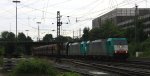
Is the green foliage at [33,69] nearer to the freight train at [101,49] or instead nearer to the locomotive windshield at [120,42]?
the freight train at [101,49]

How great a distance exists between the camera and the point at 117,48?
48.0 m

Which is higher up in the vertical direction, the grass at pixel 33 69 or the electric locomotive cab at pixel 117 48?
the electric locomotive cab at pixel 117 48

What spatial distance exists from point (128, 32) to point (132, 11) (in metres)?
78.1

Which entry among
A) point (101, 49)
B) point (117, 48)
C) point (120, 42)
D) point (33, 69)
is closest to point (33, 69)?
point (33, 69)

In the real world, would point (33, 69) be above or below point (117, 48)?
below

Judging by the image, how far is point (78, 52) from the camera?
218 ft

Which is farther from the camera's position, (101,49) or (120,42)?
(101,49)

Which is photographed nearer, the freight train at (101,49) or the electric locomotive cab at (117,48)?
the electric locomotive cab at (117,48)

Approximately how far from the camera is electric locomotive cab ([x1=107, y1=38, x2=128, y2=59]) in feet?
156

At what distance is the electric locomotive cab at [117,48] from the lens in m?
47.7

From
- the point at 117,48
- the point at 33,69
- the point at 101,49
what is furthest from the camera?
the point at 101,49

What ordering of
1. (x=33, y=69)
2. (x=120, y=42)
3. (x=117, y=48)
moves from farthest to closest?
(x=120, y=42)
(x=117, y=48)
(x=33, y=69)

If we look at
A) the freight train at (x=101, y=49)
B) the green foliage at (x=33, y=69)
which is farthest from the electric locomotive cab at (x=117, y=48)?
the green foliage at (x=33, y=69)

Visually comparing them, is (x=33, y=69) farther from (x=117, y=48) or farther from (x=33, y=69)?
(x=117, y=48)
